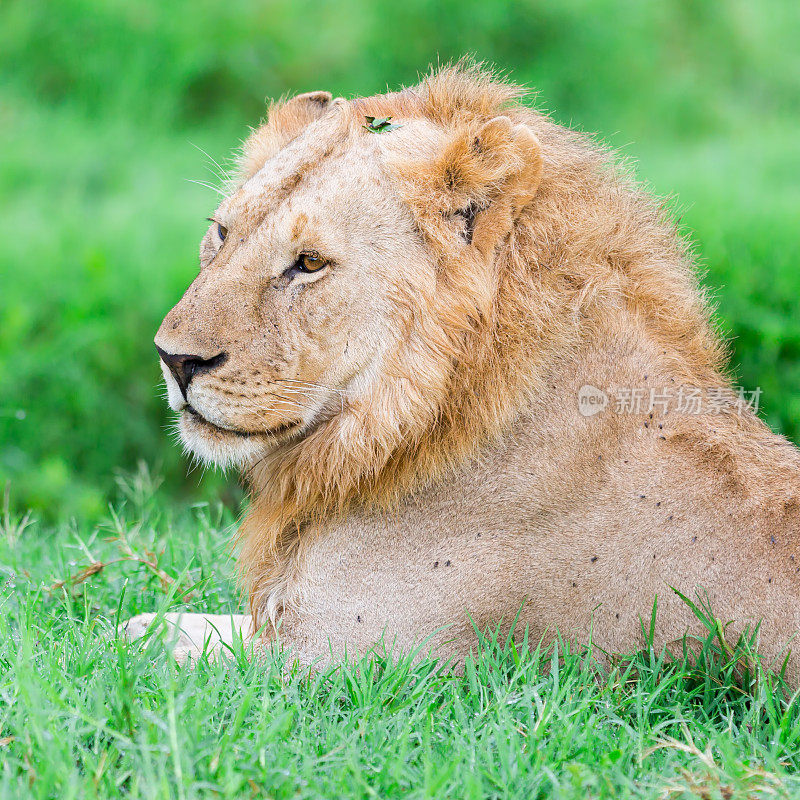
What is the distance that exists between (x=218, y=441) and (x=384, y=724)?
0.84 metres

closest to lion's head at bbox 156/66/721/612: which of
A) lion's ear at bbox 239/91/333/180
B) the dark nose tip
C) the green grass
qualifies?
the dark nose tip

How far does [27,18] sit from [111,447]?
5873 mm

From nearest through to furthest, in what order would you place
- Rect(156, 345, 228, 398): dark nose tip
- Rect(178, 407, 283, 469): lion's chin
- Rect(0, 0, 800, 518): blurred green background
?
Rect(156, 345, 228, 398): dark nose tip → Rect(178, 407, 283, 469): lion's chin → Rect(0, 0, 800, 518): blurred green background

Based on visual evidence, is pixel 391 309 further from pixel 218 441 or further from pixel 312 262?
pixel 218 441

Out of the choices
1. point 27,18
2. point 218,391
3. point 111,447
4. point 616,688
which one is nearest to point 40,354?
point 111,447

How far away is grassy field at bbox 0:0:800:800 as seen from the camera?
7.00 feet

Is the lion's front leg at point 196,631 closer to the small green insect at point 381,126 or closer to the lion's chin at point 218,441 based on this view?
the lion's chin at point 218,441

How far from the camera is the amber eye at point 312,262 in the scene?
2.59m

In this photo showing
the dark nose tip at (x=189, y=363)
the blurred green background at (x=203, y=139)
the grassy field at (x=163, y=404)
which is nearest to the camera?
the grassy field at (x=163, y=404)

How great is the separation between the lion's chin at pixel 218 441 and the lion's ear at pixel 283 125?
818mm

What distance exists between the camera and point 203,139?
10109 millimetres

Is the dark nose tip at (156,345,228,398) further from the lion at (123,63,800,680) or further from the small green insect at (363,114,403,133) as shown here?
the small green insect at (363,114,403,133)

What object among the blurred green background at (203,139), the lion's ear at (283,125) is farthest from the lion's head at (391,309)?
the blurred green background at (203,139)

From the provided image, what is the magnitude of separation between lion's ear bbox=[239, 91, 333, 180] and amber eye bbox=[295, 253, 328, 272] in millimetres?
566
